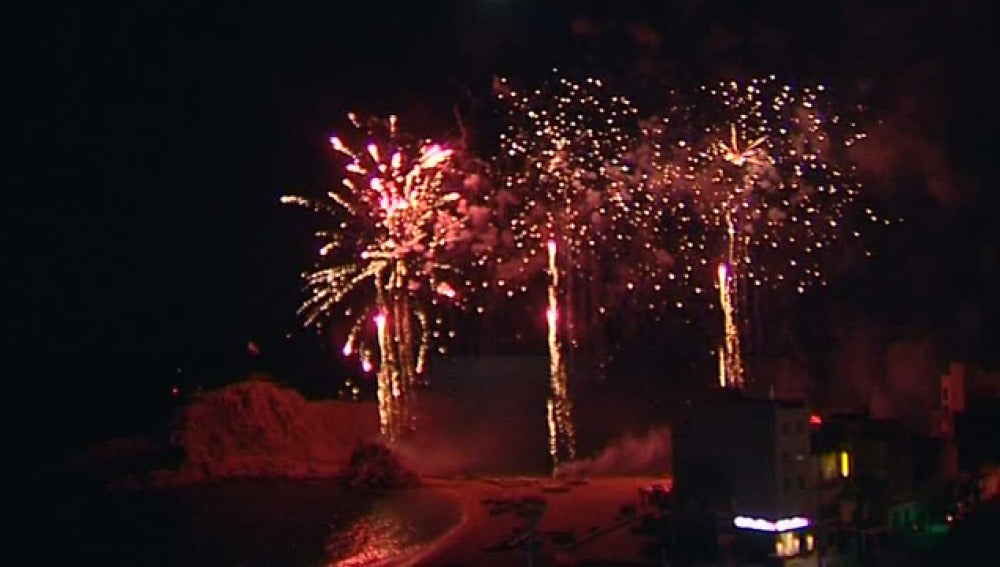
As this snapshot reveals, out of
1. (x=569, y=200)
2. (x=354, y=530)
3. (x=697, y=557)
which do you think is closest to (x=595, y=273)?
(x=569, y=200)

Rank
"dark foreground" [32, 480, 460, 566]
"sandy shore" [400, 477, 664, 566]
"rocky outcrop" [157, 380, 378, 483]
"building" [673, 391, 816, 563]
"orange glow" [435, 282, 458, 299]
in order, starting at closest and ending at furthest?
"building" [673, 391, 816, 563]
"sandy shore" [400, 477, 664, 566]
"dark foreground" [32, 480, 460, 566]
"orange glow" [435, 282, 458, 299]
"rocky outcrop" [157, 380, 378, 483]

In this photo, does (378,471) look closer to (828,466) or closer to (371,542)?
(371,542)

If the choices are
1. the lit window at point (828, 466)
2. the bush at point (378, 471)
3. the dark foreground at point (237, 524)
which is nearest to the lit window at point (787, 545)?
the lit window at point (828, 466)

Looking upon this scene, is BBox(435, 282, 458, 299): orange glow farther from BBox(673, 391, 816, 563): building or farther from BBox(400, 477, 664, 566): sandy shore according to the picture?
BBox(673, 391, 816, 563): building

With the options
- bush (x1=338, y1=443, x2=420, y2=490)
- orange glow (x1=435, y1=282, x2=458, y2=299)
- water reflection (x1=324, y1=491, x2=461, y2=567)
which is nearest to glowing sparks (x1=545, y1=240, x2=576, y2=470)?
orange glow (x1=435, y1=282, x2=458, y2=299)

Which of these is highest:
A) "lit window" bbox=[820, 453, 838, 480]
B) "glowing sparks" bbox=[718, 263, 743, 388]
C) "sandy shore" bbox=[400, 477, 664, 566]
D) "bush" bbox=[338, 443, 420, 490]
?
"glowing sparks" bbox=[718, 263, 743, 388]

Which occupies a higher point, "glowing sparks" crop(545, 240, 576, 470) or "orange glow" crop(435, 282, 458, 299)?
"orange glow" crop(435, 282, 458, 299)

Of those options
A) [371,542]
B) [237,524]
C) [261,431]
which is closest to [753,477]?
[371,542]
